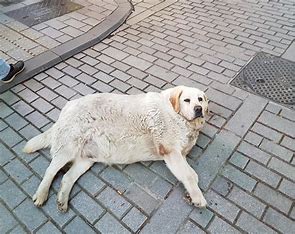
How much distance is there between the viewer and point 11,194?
9.33ft

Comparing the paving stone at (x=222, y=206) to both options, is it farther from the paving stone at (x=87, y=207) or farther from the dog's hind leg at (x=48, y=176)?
the dog's hind leg at (x=48, y=176)

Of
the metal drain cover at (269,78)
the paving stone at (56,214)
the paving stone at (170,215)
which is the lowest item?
the metal drain cover at (269,78)

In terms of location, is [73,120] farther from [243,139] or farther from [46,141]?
[243,139]

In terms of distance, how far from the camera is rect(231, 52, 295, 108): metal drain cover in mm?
3998

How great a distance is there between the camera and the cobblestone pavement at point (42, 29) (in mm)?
4816

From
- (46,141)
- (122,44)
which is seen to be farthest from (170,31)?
(46,141)

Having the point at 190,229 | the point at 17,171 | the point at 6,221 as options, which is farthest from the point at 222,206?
the point at 17,171

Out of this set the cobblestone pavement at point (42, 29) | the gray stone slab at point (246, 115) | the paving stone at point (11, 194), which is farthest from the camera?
the cobblestone pavement at point (42, 29)

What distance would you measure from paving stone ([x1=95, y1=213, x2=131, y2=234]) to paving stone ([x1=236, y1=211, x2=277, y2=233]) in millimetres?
1025

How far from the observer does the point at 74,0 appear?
641cm

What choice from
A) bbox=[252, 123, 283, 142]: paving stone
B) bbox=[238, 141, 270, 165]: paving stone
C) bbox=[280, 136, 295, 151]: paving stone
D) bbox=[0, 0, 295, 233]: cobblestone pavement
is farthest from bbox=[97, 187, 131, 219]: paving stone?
bbox=[280, 136, 295, 151]: paving stone

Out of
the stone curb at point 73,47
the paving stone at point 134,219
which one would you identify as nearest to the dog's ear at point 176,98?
the paving stone at point 134,219

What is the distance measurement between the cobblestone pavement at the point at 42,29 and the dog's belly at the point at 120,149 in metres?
2.45

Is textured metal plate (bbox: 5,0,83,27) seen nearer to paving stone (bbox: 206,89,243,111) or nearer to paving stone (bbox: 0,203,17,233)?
paving stone (bbox: 206,89,243,111)
